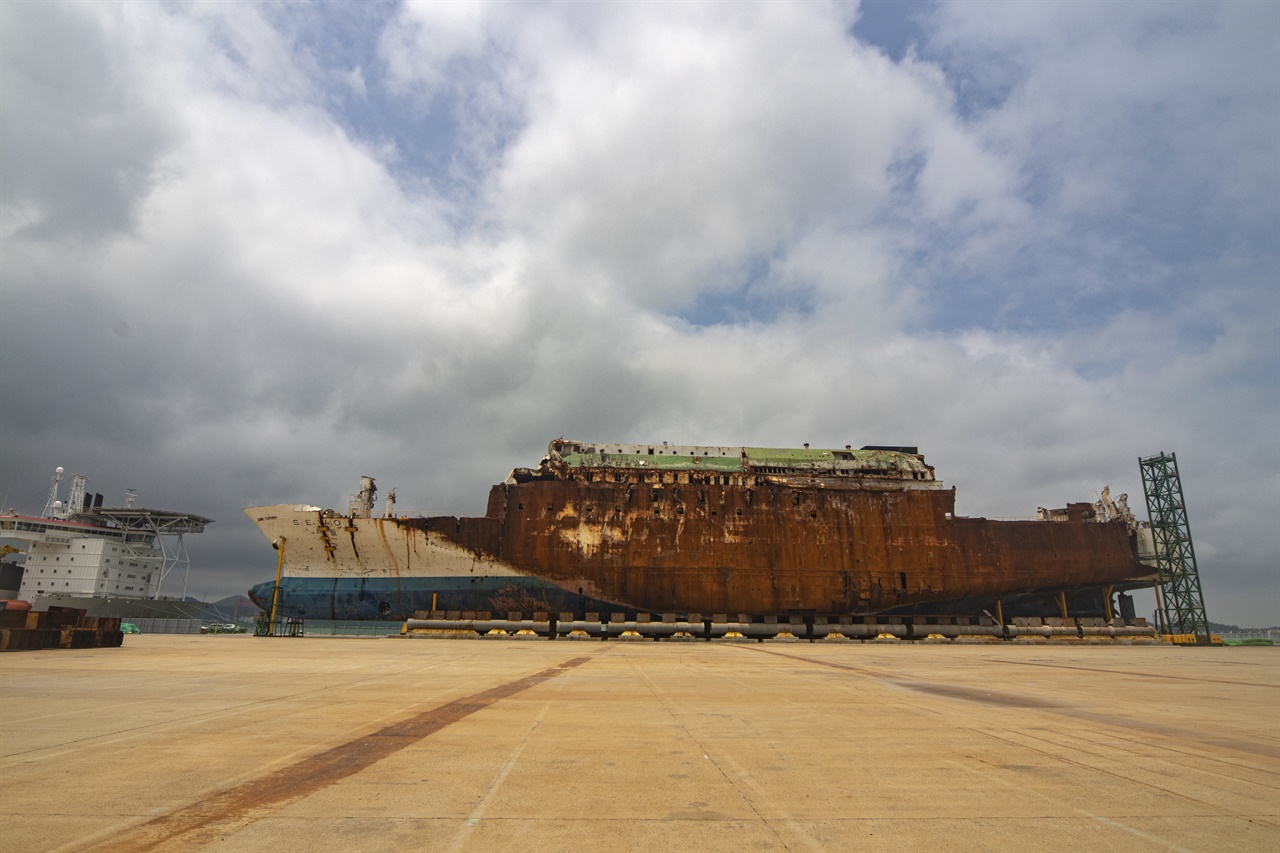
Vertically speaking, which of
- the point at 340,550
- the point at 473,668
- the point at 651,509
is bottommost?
the point at 473,668

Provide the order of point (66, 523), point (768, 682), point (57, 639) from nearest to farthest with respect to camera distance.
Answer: point (768, 682) < point (57, 639) < point (66, 523)

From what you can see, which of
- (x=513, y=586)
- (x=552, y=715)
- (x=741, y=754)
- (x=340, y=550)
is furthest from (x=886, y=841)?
(x=340, y=550)

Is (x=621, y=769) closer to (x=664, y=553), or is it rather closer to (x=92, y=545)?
(x=664, y=553)

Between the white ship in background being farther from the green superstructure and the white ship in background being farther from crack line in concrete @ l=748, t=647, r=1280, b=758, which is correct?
crack line in concrete @ l=748, t=647, r=1280, b=758

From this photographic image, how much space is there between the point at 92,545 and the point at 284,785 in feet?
257

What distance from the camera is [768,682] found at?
10805mm

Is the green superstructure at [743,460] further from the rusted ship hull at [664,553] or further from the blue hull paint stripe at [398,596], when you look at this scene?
the blue hull paint stripe at [398,596]

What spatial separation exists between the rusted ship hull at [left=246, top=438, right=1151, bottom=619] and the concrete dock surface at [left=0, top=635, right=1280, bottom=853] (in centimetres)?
2688

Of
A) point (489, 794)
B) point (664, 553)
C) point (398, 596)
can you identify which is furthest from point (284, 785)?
point (398, 596)

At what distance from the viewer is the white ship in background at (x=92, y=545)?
2346 inches

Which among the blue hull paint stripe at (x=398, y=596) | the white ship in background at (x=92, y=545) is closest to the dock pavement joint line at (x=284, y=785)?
the blue hull paint stripe at (x=398, y=596)

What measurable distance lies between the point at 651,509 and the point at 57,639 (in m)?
26.3

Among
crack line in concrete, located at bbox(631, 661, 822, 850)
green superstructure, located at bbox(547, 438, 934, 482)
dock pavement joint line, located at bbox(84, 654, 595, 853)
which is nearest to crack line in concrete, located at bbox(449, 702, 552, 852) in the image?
dock pavement joint line, located at bbox(84, 654, 595, 853)

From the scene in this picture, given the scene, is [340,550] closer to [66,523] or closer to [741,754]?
[741,754]
